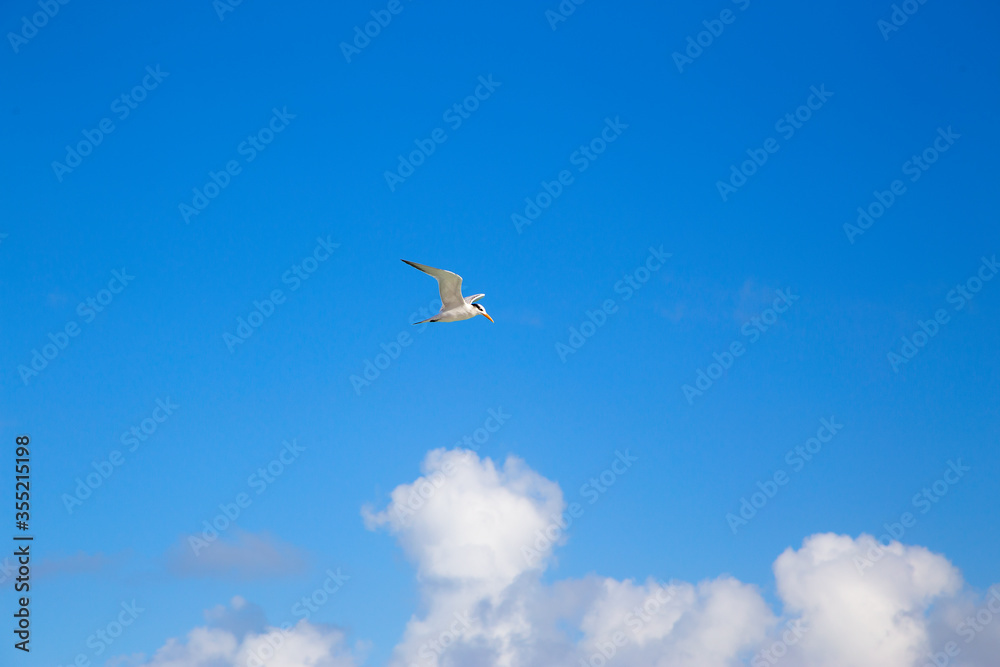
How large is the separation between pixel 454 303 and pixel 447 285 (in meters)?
1.99

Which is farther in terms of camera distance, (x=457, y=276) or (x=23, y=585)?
(x=457, y=276)

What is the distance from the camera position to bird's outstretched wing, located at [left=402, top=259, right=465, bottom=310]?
40275mm

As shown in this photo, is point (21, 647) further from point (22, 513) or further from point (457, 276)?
point (457, 276)

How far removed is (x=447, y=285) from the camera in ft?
140

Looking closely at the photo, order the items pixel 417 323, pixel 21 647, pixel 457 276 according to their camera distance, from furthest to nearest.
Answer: pixel 417 323, pixel 457 276, pixel 21 647

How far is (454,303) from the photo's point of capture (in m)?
44.3

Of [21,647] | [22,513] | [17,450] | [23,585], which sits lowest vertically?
[21,647]

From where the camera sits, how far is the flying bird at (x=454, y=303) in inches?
1654

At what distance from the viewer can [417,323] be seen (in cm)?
4441

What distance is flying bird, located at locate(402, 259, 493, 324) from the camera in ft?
138

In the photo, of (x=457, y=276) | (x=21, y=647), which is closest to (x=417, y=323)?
(x=457, y=276)

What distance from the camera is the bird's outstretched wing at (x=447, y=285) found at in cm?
4028

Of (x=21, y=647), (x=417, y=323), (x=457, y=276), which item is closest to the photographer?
(x=21, y=647)

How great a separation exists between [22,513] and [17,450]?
290 cm
